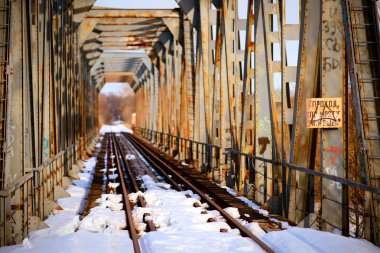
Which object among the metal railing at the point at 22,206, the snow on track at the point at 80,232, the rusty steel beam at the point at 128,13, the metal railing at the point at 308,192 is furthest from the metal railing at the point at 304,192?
the rusty steel beam at the point at 128,13

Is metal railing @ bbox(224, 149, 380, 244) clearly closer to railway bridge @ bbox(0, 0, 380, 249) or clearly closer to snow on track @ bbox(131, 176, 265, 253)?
railway bridge @ bbox(0, 0, 380, 249)

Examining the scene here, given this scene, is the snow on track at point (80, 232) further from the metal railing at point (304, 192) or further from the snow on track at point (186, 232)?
the metal railing at point (304, 192)

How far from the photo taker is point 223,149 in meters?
13.6

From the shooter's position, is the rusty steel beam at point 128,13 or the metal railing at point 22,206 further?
the rusty steel beam at point 128,13

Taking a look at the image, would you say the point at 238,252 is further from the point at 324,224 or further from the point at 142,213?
the point at 142,213

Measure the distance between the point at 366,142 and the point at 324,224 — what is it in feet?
5.68

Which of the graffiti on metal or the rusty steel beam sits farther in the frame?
the rusty steel beam

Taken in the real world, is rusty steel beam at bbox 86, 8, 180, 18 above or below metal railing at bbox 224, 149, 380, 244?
above

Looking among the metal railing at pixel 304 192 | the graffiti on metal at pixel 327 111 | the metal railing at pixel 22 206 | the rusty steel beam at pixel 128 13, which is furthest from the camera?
the rusty steel beam at pixel 128 13

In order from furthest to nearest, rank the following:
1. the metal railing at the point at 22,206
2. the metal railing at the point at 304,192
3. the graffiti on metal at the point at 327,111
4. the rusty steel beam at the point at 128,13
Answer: the rusty steel beam at the point at 128,13 → the graffiti on metal at the point at 327,111 → the metal railing at the point at 304,192 → the metal railing at the point at 22,206

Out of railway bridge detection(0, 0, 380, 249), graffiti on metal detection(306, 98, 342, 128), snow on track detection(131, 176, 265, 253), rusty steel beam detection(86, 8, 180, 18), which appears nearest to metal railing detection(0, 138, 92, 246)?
railway bridge detection(0, 0, 380, 249)

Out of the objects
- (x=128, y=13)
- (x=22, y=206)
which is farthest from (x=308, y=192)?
(x=128, y=13)

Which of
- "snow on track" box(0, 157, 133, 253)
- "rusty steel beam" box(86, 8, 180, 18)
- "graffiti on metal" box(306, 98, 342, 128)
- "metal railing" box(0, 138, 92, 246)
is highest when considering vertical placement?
"rusty steel beam" box(86, 8, 180, 18)

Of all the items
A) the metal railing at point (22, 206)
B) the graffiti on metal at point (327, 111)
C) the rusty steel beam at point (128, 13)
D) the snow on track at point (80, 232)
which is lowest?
the snow on track at point (80, 232)
